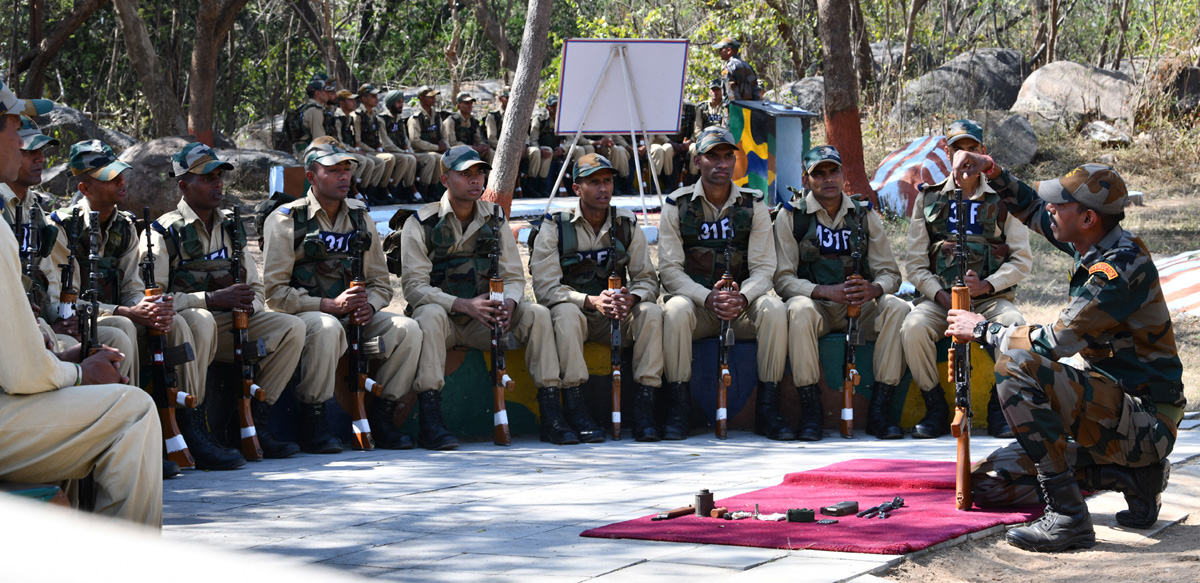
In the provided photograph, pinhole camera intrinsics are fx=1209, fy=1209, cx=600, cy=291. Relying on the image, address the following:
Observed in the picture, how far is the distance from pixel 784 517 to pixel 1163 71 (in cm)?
1755

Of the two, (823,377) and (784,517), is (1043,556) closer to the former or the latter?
(784,517)

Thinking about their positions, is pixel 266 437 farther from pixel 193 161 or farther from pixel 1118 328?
pixel 1118 328

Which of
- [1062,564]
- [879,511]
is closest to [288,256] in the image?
[879,511]

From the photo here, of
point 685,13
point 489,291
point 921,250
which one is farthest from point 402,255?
point 685,13

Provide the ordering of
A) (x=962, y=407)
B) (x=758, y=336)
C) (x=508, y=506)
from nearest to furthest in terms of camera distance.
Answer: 1. (x=962, y=407)
2. (x=508, y=506)
3. (x=758, y=336)

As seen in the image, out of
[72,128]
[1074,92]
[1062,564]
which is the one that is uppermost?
[1074,92]

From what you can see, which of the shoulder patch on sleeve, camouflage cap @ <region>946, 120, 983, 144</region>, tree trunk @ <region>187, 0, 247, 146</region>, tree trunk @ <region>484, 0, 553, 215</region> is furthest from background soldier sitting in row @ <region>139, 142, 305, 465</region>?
tree trunk @ <region>187, 0, 247, 146</region>

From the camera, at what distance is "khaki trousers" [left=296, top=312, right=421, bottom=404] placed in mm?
6527

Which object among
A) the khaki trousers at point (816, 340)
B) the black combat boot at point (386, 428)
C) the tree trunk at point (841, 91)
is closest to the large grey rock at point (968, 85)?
the tree trunk at point (841, 91)

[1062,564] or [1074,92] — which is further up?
[1074,92]

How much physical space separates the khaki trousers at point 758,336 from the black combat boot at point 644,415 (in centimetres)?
17

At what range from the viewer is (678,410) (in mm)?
7121

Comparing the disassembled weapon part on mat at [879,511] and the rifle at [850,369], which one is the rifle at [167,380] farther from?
the rifle at [850,369]

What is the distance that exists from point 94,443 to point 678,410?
13.2 feet
